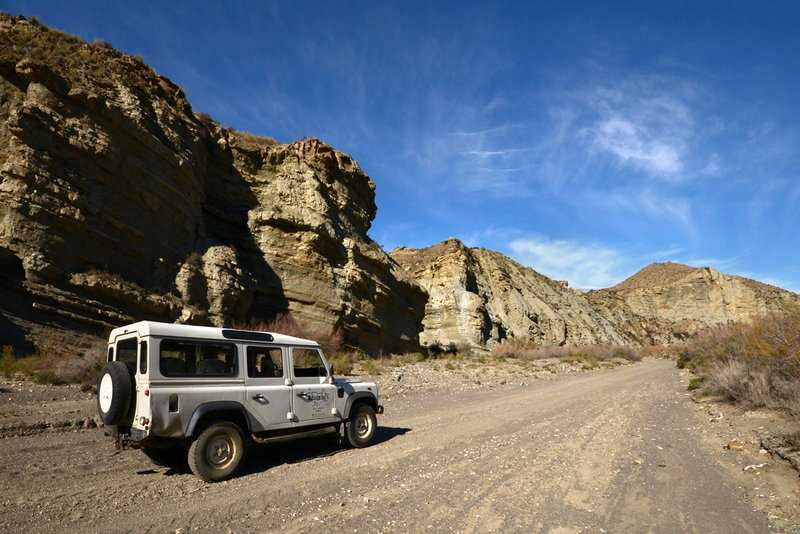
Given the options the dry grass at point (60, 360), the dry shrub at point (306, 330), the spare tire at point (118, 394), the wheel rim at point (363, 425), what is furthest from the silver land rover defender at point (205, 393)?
the dry shrub at point (306, 330)

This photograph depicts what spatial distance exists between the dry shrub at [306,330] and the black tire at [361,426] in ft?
53.3

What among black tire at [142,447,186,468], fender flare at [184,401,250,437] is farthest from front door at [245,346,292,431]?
black tire at [142,447,186,468]

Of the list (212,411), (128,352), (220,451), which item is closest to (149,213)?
(128,352)

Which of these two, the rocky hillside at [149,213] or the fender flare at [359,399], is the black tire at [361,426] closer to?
the fender flare at [359,399]

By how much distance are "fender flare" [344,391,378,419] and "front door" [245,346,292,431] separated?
1.28 metres

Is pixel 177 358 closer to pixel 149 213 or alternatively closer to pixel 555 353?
pixel 149 213

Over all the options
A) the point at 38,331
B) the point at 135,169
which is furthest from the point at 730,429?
the point at 135,169

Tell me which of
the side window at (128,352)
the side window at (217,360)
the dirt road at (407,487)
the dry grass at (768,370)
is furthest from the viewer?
the dry grass at (768,370)

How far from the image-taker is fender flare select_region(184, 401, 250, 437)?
5.98 meters

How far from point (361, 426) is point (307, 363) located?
69.2 inches

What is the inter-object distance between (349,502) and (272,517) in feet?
3.02

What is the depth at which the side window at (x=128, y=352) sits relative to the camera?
20.6ft

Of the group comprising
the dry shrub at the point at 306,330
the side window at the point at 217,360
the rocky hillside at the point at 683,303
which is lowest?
the side window at the point at 217,360

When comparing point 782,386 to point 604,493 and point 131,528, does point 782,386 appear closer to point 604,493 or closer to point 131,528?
point 604,493
